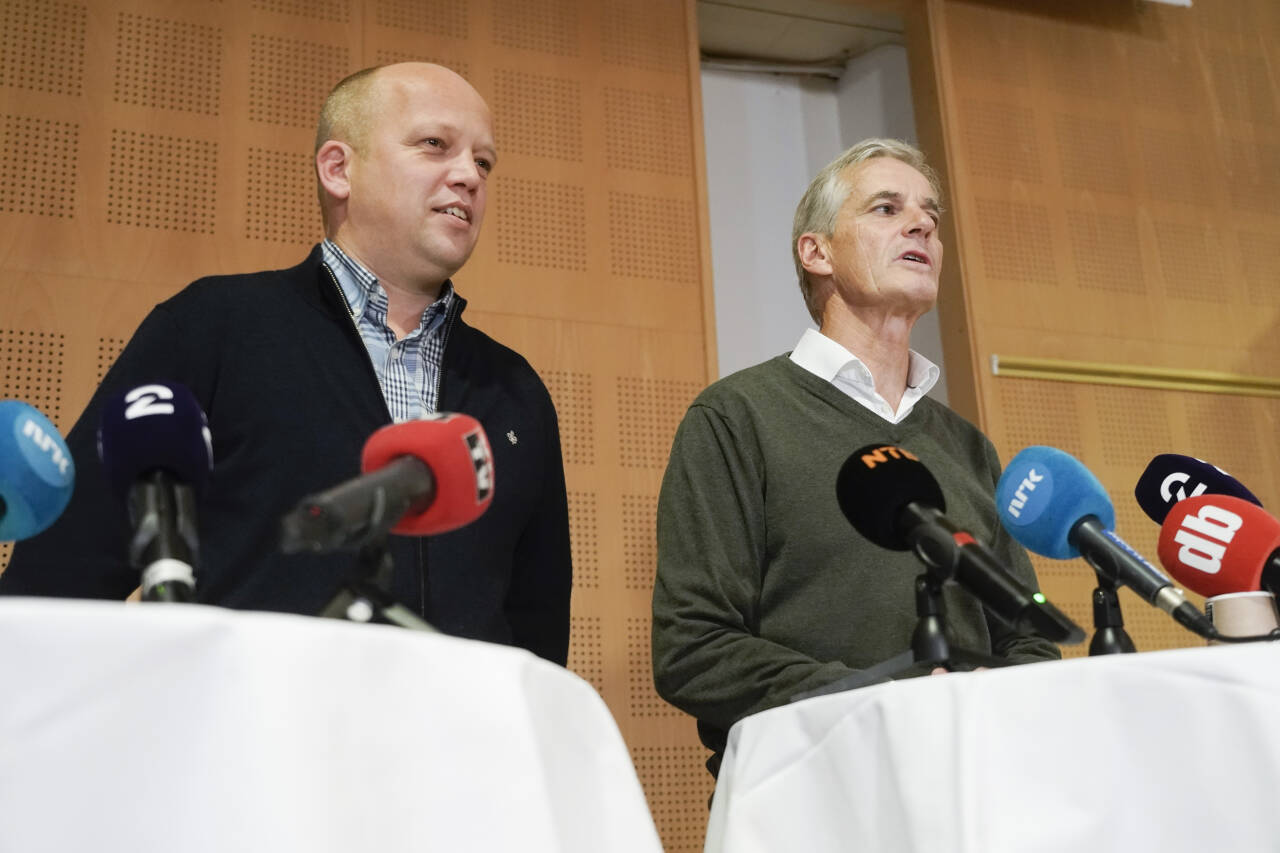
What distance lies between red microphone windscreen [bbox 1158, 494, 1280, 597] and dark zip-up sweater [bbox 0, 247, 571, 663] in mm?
1031

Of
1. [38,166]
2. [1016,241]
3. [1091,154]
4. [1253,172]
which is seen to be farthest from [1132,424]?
[38,166]

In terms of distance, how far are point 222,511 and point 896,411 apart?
4.42ft

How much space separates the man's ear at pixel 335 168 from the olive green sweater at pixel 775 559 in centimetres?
77

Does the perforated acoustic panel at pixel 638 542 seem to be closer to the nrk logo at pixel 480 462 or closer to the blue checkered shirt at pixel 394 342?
the blue checkered shirt at pixel 394 342

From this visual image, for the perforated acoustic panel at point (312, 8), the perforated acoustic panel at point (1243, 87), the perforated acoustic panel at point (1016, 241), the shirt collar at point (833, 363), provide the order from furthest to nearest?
the perforated acoustic panel at point (1243, 87) < the perforated acoustic panel at point (1016, 241) < the perforated acoustic panel at point (312, 8) < the shirt collar at point (833, 363)

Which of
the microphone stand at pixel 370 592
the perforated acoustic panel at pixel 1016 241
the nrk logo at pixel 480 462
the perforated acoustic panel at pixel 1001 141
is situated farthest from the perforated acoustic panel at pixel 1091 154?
the microphone stand at pixel 370 592

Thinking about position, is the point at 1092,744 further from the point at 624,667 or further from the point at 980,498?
the point at 624,667

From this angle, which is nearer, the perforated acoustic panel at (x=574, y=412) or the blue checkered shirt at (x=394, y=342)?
the blue checkered shirt at (x=394, y=342)

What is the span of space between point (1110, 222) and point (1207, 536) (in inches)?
140

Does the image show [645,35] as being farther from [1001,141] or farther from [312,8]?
[1001,141]

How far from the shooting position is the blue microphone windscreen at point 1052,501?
174cm

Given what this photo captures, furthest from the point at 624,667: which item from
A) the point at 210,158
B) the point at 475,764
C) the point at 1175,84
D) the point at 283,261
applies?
the point at 1175,84

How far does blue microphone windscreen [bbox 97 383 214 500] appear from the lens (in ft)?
4.00

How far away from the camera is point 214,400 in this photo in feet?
6.73
